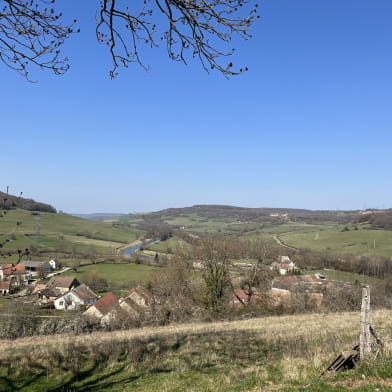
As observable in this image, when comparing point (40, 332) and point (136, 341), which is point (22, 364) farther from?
point (40, 332)

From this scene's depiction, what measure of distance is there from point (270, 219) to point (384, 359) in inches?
5828

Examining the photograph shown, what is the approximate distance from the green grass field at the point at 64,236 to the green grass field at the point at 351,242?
161 feet

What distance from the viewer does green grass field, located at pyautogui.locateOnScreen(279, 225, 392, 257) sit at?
6586 cm

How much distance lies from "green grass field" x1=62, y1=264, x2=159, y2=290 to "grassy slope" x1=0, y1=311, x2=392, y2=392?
135 ft

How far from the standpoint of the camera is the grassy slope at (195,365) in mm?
5887

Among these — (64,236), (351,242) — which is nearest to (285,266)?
(351,242)

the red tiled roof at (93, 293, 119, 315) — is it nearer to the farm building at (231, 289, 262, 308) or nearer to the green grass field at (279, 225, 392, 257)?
the farm building at (231, 289, 262, 308)

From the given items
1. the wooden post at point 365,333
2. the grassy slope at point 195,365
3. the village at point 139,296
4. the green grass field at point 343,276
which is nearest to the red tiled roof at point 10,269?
the village at point 139,296

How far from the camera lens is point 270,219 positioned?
150m

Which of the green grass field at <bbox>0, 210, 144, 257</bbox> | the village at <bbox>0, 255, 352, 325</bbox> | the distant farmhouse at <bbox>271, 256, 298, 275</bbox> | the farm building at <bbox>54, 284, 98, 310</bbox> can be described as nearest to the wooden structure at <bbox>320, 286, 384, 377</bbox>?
the village at <bbox>0, 255, 352, 325</bbox>

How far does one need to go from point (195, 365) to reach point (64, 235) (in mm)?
96571

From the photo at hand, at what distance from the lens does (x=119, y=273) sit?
189 feet

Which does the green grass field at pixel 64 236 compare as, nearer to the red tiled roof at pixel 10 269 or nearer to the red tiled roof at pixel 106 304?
the red tiled roof at pixel 106 304

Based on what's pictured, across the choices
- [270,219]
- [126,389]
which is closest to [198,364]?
[126,389]
